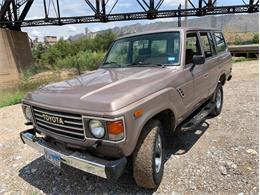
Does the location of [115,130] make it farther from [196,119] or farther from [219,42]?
[219,42]

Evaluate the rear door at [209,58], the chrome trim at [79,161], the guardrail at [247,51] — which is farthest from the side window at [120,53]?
the guardrail at [247,51]

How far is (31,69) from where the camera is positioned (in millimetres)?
22516

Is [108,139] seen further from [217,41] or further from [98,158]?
[217,41]

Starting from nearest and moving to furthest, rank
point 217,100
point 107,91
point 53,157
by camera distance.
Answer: point 107,91, point 53,157, point 217,100

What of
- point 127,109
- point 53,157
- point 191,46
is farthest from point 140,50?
point 53,157

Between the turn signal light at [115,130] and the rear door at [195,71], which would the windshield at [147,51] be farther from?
the turn signal light at [115,130]

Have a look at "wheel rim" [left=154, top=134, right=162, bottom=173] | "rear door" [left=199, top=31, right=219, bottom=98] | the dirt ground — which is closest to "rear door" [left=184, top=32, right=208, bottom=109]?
"rear door" [left=199, top=31, right=219, bottom=98]

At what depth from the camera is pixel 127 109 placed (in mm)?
2596

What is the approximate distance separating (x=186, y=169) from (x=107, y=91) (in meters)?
1.66

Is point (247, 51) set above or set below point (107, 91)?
below

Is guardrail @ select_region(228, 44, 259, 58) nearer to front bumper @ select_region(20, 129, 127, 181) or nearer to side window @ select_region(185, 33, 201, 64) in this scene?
side window @ select_region(185, 33, 201, 64)

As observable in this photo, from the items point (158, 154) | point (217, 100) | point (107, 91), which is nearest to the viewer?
point (107, 91)

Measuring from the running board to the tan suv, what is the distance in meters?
0.01

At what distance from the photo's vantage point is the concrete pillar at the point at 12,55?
21047 millimetres
